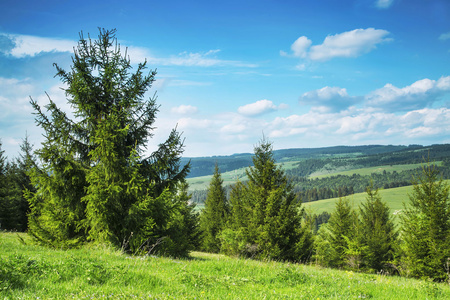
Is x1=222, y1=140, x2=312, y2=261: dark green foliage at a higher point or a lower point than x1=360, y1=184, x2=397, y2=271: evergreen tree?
higher

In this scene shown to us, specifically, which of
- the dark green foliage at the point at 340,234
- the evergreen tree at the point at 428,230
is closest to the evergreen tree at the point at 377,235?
the dark green foliage at the point at 340,234

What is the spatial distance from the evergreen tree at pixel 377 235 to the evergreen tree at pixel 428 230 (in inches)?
343

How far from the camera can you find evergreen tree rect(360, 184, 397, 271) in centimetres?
3109

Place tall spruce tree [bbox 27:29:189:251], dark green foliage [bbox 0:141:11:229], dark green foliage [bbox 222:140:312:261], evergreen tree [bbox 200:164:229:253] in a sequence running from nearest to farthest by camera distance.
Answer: tall spruce tree [bbox 27:29:189:251] → dark green foliage [bbox 222:140:312:261] → dark green foliage [bbox 0:141:11:229] → evergreen tree [bbox 200:164:229:253]

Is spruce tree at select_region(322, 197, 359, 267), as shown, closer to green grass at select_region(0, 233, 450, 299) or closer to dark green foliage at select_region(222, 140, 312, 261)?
dark green foliage at select_region(222, 140, 312, 261)

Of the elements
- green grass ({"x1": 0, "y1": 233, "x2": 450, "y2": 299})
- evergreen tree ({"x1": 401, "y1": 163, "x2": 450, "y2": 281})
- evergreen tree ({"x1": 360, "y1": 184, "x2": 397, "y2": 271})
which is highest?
green grass ({"x1": 0, "y1": 233, "x2": 450, "y2": 299})

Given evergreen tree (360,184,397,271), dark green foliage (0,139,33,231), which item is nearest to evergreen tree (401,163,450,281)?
evergreen tree (360,184,397,271)

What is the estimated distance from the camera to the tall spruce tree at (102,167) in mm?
11398

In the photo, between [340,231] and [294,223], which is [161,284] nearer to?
[294,223]

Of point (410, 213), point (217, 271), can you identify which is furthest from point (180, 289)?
point (410, 213)

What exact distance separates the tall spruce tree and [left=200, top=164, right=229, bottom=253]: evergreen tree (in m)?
26.3

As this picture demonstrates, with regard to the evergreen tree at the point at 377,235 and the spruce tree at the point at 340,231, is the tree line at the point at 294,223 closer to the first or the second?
the evergreen tree at the point at 377,235

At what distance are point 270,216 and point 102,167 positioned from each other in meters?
12.0

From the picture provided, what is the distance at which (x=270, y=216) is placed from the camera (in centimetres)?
1903
